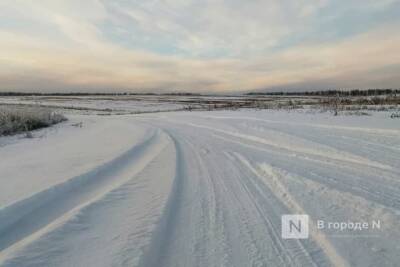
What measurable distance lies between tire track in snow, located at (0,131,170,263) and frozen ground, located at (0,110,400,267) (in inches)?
0.6

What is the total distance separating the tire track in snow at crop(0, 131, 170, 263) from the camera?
3.29 m

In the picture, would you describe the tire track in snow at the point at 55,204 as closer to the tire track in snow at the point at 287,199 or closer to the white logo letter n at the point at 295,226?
the tire track in snow at the point at 287,199

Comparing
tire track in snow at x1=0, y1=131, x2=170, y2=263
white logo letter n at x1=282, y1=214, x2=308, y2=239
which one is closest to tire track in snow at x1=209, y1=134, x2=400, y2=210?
white logo letter n at x1=282, y1=214, x2=308, y2=239

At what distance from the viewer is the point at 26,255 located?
9.27ft

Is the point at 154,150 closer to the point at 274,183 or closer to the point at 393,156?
the point at 274,183

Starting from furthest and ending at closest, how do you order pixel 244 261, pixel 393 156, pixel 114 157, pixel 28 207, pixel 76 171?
1. pixel 114 157
2. pixel 393 156
3. pixel 76 171
4. pixel 28 207
5. pixel 244 261

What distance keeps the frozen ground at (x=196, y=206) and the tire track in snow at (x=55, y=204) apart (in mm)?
15

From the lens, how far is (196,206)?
4.16 metres

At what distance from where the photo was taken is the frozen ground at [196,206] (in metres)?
2.91

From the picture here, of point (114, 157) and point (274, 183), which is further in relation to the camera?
point (114, 157)

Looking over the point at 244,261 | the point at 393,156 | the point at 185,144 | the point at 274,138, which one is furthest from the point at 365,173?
the point at 185,144

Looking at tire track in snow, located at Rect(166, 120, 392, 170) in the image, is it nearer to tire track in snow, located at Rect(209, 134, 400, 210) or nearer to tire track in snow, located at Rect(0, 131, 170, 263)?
tire track in snow, located at Rect(209, 134, 400, 210)

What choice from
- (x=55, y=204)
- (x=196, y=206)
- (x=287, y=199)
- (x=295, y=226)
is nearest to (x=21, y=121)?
(x=55, y=204)

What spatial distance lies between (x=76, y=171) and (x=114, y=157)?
1.48 m
